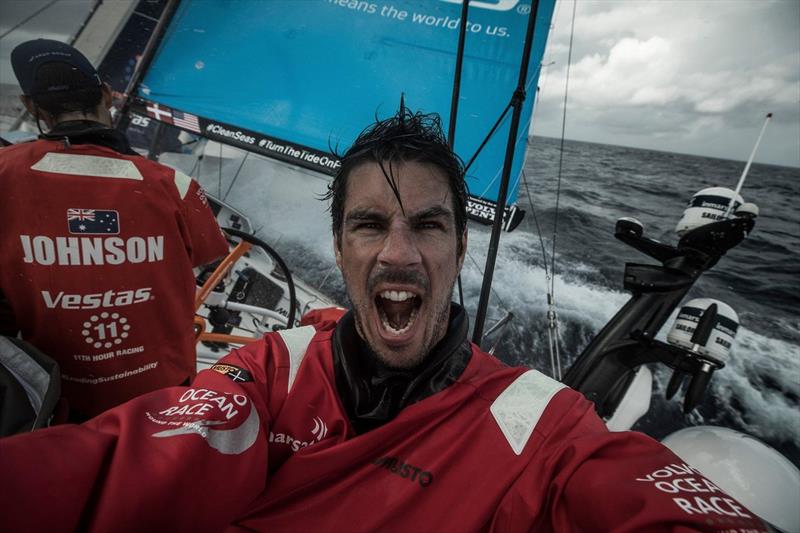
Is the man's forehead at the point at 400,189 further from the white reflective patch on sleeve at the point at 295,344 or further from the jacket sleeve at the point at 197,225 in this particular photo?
the jacket sleeve at the point at 197,225

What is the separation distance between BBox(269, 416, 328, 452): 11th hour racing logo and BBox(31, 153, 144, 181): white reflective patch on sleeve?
1.12 metres

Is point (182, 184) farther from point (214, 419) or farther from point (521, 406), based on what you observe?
point (521, 406)

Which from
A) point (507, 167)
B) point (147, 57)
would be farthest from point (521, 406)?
point (147, 57)

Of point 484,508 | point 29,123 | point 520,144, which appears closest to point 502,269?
point 520,144

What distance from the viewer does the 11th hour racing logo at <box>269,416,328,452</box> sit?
3.05 ft

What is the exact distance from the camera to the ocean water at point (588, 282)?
13.2 ft

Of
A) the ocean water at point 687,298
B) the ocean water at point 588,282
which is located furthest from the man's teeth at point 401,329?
the ocean water at point 687,298

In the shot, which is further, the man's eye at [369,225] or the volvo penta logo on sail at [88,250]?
the volvo penta logo on sail at [88,250]

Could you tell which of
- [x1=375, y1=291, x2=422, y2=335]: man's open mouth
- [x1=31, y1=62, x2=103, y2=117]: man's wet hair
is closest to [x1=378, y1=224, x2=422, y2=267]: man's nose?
[x1=375, y1=291, x2=422, y2=335]: man's open mouth

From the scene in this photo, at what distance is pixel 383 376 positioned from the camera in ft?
3.30

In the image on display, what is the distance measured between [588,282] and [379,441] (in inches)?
249

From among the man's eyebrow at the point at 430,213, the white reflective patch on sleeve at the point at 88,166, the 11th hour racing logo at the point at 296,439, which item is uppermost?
the white reflective patch on sleeve at the point at 88,166

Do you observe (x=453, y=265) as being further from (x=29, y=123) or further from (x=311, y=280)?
(x=29, y=123)

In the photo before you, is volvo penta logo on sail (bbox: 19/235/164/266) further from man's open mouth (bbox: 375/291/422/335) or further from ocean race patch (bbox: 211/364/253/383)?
man's open mouth (bbox: 375/291/422/335)
